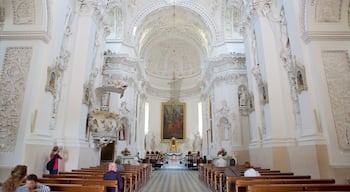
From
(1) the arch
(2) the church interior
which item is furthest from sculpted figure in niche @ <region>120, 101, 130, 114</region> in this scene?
(1) the arch

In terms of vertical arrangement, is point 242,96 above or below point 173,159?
above

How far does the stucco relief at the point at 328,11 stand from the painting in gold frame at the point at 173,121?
1829 centimetres

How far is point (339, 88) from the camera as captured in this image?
5230 mm

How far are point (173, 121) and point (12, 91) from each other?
60.1ft

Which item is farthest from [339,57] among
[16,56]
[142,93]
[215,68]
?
[142,93]

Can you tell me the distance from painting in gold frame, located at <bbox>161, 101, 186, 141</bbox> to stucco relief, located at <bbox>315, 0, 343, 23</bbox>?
18292 mm

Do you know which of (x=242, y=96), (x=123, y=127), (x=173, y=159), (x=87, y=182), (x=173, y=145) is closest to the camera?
(x=87, y=182)

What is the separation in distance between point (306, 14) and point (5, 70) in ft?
25.4

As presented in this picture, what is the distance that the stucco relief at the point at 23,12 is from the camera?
5.83 meters

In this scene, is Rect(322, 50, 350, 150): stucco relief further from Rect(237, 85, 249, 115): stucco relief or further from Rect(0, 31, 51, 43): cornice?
Rect(237, 85, 249, 115): stucco relief

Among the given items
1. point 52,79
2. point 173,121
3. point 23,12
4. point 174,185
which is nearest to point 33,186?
point 52,79

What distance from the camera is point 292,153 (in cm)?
612

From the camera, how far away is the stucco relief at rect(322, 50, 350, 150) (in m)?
4.98

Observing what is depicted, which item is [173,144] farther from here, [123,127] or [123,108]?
[123,108]
